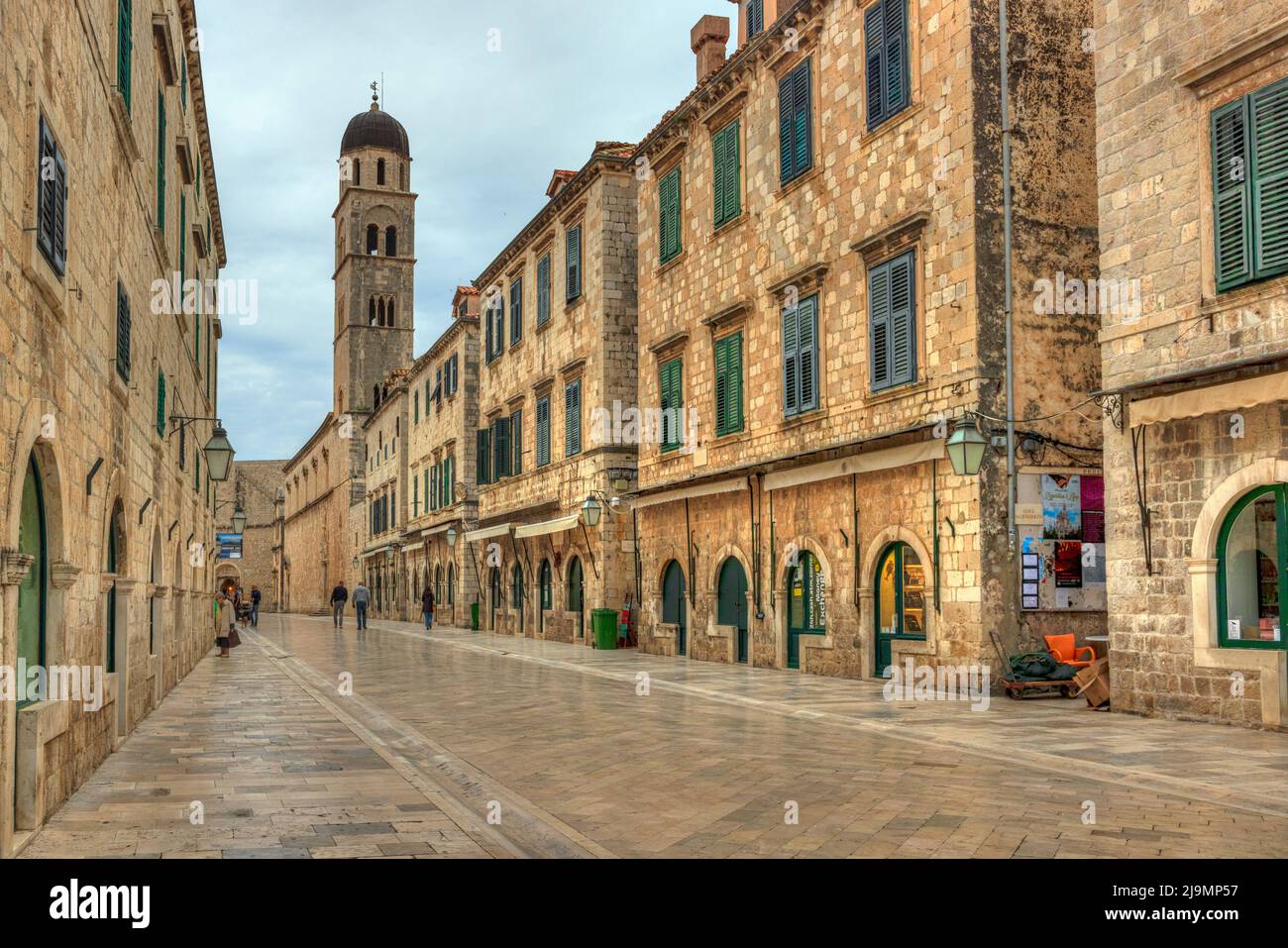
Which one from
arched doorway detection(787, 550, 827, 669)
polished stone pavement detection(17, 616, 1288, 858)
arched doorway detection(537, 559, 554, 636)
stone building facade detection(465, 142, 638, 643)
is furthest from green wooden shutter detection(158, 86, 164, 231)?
arched doorway detection(537, 559, 554, 636)

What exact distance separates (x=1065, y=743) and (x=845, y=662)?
7.02 m

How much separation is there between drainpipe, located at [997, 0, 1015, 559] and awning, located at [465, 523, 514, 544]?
2041cm

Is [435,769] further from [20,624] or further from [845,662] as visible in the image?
[845,662]

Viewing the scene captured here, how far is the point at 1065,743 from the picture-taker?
424 inches

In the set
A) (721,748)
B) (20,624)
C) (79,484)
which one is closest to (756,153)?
(721,748)

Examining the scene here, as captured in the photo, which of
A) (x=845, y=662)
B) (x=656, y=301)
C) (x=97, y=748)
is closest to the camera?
(x=97, y=748)

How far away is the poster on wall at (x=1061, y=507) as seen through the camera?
1529 centimetres

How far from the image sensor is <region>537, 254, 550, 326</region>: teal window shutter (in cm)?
3203

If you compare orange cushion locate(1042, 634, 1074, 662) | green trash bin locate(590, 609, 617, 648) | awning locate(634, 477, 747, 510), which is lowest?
green trash bin locate(590, 609, 617, 648)

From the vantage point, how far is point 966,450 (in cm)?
1395

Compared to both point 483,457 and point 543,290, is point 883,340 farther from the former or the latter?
point 483,457

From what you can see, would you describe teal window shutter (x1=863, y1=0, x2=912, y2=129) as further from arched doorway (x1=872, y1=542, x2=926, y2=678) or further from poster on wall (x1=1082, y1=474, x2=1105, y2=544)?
arched doorway (x1=872, y1=542, x2=926, y2=678)

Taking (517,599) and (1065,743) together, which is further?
(517,599)

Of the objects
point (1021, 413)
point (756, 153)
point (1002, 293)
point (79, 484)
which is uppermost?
point (756, 153)
